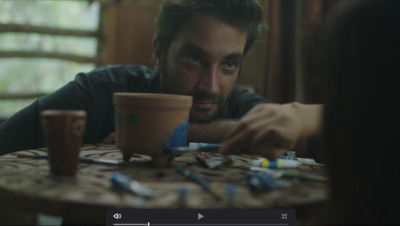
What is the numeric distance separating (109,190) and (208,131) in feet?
2.22

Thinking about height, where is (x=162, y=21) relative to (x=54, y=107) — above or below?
above

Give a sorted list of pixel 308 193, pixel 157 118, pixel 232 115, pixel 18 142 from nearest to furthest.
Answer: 1. pixel 308 193
2. pixel 157 118
3. pixel 18 142
4. pixel 232 115

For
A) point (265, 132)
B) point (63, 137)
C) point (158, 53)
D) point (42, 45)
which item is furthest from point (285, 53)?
point (42, 45)

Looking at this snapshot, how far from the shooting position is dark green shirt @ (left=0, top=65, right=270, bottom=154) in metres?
1.39

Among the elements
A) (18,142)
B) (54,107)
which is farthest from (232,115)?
(18,142)

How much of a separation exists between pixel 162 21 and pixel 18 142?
80 centimetres

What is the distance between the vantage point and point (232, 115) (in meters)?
1.82

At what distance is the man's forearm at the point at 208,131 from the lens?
1240 mm

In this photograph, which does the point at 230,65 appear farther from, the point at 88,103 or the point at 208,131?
the point at 88,103

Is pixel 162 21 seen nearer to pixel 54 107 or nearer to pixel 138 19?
pixel 54 107

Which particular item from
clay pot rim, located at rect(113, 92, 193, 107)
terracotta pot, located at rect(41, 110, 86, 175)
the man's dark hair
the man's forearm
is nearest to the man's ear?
the man's dark hair

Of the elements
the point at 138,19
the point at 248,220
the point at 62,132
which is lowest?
the point at 248,220

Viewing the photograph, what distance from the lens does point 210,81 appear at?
4.32ft

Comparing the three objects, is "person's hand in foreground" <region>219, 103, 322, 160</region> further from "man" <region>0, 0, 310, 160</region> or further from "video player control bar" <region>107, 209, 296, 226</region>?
"man" <region>0, 0, 310, 160</region>
